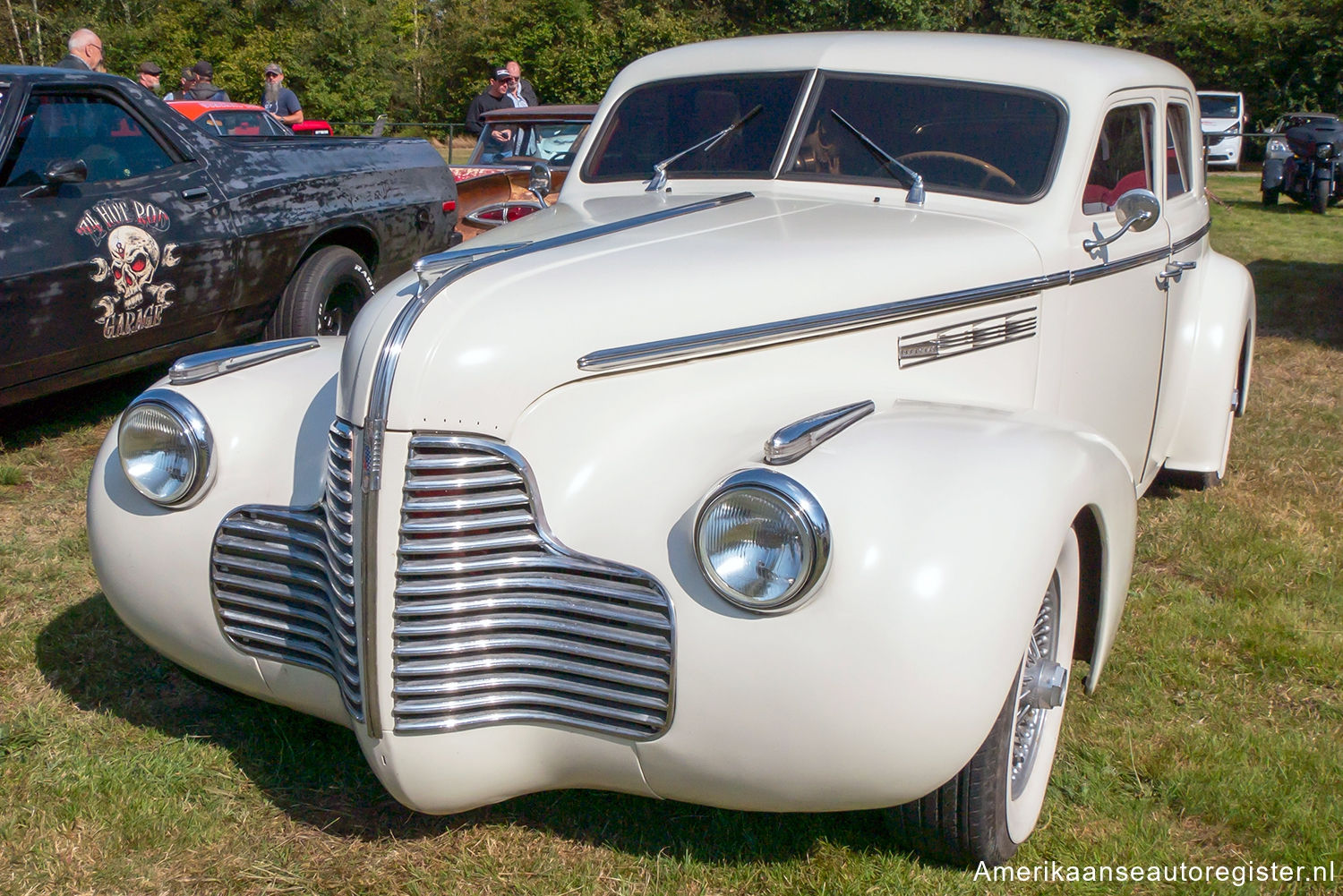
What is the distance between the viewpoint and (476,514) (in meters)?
2.17

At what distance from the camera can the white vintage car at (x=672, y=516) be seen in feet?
6.70

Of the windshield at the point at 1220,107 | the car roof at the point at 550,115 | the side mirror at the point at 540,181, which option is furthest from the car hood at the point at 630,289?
the windshield at the point at 1220,107

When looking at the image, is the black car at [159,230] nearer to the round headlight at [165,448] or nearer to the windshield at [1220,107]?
the round headlight at [165,448]

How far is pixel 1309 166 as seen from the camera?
15461mm

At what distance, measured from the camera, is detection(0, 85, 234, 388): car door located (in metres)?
4.62

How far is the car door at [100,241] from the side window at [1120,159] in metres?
3.85

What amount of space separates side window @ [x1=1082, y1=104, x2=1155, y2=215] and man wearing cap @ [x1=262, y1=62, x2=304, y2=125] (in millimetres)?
11607

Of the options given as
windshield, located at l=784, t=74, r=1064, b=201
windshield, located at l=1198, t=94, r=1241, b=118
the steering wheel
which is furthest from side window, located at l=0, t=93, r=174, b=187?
windshield, located at l=1198, t=94, r=1241, b=118

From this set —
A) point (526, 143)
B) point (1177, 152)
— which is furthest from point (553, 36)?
point (1177, 152)

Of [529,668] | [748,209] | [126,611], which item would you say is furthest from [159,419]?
[748,209]

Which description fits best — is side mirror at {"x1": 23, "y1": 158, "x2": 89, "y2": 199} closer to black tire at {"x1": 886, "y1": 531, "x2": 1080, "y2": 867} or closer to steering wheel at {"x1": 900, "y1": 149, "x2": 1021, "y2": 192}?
steering wheel at {"x1": 900, "y1": 149, "x2": 1021, "y2": 192}

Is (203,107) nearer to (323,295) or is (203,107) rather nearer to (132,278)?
(323,295)

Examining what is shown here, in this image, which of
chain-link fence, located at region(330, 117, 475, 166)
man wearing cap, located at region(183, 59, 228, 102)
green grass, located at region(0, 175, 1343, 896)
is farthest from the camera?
chain-link fence, located at region(330, 117, 475, 166)

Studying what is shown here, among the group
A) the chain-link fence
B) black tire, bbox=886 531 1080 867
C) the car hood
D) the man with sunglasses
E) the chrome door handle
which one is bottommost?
the chain-link fence
